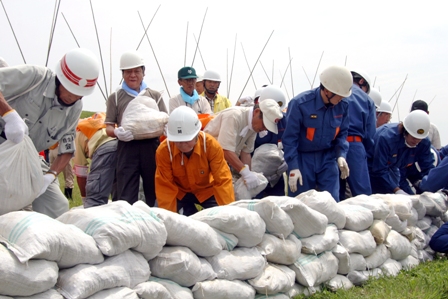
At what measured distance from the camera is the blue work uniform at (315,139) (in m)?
4.84

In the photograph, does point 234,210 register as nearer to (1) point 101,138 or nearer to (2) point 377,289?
(2) point 377,289

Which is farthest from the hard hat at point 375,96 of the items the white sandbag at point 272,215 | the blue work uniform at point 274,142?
the white sandbag at point 272,215

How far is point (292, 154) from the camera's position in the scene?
4.80 meters

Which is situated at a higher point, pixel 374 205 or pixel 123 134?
pixel 123 134

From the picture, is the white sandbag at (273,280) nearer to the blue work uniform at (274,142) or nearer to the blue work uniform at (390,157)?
the blue work uniform at (274,142)

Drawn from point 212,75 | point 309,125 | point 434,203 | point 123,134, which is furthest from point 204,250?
point 212,75

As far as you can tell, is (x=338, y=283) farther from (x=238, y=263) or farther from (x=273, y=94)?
(x=273, y=94)

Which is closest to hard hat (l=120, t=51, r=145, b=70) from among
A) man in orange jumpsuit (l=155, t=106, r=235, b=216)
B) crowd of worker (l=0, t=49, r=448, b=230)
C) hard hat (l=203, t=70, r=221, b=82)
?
crowd of worker (l=0, t=49, r=448, b=230)

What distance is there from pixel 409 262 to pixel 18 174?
3169 mm

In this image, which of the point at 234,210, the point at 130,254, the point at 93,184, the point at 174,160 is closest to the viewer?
the point at 130,254

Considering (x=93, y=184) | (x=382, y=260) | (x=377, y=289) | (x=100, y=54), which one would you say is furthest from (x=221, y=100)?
(x=377, y=289)

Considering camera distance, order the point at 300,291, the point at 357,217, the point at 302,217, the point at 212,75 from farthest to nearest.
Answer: the point at 212,75 → the point at 357,217 → the point at 302,217 → the point at 300,291

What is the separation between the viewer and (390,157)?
5828 millimetres

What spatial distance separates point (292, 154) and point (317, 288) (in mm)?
1488
